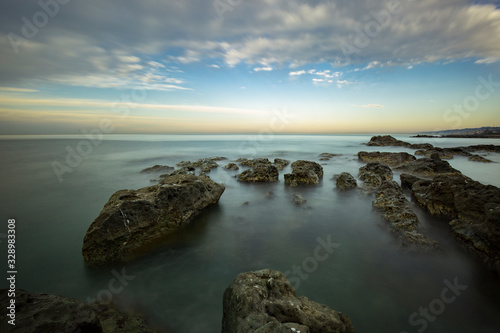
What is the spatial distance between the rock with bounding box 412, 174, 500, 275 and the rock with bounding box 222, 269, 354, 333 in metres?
4.52

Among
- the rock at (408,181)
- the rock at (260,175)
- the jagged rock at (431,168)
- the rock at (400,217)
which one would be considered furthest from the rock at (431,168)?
the rock at (260,175)

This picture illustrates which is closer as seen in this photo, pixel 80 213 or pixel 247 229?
pixel 247 229

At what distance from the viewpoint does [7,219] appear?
303 inches

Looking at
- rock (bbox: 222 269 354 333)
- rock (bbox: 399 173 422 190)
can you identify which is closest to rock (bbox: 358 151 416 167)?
rock (bbox: 399 173 422 190)

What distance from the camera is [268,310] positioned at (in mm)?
2785

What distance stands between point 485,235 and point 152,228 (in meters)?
8.62

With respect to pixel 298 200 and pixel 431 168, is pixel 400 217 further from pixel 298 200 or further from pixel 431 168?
pixel 431 168

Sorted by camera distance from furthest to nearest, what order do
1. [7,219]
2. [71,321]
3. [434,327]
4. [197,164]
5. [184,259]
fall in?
1. [197,164]
2. [7,219]
3. [184,259]
4. [434,327]
5. [71,321]

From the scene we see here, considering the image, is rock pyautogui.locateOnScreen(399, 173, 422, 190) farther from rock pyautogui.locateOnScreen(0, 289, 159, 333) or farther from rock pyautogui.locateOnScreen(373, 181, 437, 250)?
rock pyautogui.locateOnScreen(0, 289, 159, 333)

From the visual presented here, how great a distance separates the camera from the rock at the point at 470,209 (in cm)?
477

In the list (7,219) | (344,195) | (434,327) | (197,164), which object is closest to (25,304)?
(434,327)

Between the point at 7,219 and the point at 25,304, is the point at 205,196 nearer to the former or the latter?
the point at 25,304

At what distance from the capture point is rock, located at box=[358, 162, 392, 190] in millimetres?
11812

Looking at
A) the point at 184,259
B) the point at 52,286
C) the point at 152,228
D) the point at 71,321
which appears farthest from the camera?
the point at 152,228
